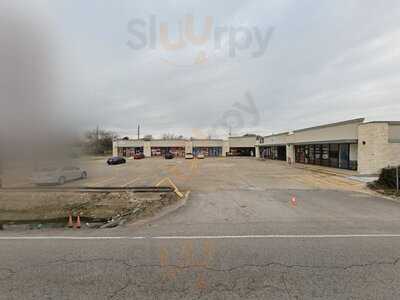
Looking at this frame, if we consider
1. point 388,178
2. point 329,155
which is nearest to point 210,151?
point 329,155

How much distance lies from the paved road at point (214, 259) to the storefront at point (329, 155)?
14.7 meters

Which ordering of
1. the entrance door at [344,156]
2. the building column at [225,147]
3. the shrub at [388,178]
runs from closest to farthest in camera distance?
the shrub at [388,178]
the entrance door at [344,156]
the building column at [225,147]

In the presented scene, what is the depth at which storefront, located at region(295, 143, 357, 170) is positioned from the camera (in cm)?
1910

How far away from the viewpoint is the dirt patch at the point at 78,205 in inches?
256

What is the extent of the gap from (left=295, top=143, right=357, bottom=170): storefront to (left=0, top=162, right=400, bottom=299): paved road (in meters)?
14.7

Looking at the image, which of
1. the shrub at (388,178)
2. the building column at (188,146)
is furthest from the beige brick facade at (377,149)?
the building column at (188,146)

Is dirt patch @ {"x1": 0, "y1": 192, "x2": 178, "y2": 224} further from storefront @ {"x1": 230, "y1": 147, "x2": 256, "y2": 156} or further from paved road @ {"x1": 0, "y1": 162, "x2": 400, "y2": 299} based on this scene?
storefront @ {"x1": 230, "y1": 147, "x2": 256, "y2": 156}

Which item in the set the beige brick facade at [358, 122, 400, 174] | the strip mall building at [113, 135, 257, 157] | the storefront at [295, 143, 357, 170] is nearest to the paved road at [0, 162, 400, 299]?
the beige brick facade at [358, 122, 400, 174]

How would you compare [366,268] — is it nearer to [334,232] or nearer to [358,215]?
[334,232]

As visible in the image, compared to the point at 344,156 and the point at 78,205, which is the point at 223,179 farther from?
the point at 344,156

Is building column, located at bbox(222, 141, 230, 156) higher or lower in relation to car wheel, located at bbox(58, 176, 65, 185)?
higher

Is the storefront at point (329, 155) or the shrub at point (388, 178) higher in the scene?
the storefront at point (329, 155)

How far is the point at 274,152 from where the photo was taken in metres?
39.2

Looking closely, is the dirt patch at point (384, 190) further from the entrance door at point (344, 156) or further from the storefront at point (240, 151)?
the storefront at point (240, 151)
